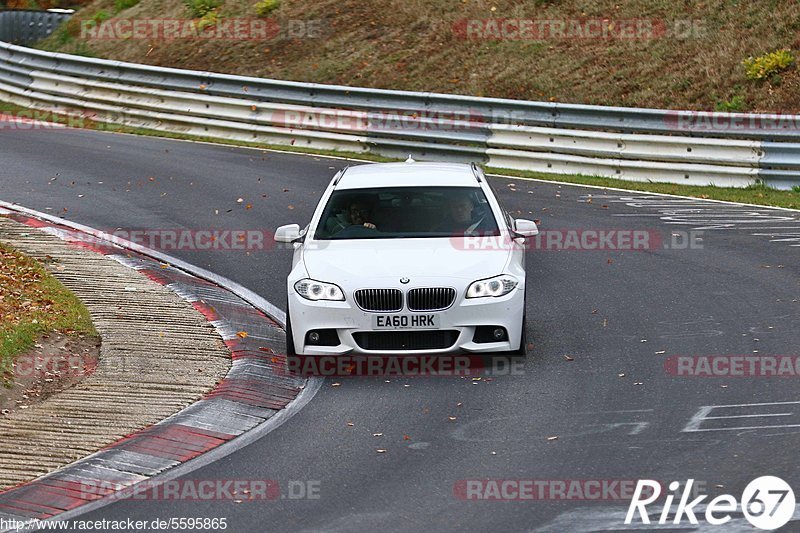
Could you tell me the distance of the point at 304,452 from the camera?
8523 millimetres

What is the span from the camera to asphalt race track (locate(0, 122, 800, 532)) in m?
7.48

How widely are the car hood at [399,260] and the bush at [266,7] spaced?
1952 cm

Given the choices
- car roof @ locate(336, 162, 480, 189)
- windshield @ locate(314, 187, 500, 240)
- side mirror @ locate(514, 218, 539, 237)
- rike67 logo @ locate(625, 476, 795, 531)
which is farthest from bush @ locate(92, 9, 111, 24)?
rike67 logo @ locate(625, 476, 795, 531)

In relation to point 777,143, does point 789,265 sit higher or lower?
lower

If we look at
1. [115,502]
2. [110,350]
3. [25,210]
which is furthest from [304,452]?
[25,210]

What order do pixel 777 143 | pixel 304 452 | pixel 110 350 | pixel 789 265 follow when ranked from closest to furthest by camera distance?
pixel 304 452, pixel 110 350, pixel 789 265, pixel 777 143

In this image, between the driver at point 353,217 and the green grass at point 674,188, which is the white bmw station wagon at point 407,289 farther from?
the green grass at point 674,188

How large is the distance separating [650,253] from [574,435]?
263 inches

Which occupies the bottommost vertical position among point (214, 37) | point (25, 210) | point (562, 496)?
point (562, 496)

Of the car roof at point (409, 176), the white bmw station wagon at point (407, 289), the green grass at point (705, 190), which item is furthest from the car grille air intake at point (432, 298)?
the green grass at point (705, 190)

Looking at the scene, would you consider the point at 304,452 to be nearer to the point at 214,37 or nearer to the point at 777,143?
the point at 777,143

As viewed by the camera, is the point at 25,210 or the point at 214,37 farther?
the point at 214,37

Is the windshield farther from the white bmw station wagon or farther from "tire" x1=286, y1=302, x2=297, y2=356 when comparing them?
"tire" x1=286, y1=302, x2=297, y2=356

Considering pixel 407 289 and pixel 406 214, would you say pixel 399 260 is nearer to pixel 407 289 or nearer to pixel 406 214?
pixel 407 289
